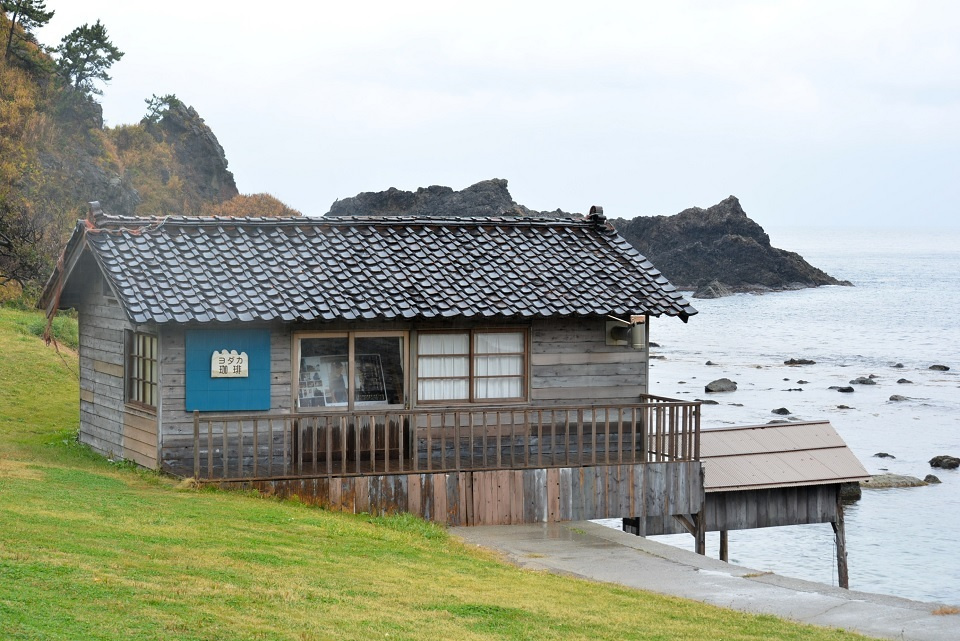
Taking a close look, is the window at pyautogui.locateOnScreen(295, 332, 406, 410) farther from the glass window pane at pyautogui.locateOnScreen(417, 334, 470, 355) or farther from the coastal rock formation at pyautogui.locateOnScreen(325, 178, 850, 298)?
the coastal rock formation at pyautogui.locateOnScreen(325, 178, 850, 298)

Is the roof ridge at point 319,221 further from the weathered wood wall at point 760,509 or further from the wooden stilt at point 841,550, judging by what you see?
the wooden stilt at point 841,550

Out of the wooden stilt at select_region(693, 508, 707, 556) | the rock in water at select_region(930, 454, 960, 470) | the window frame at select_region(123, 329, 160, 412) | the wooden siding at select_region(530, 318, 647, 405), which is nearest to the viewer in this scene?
the window frame at select_region(123, 329, 160, 412)

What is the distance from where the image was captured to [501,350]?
63.3 ft

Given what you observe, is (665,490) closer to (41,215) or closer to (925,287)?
(41,215)

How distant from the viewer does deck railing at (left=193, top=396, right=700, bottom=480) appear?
17.5m

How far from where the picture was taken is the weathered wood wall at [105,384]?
60.4 ft

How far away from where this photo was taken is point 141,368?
18.5 metres

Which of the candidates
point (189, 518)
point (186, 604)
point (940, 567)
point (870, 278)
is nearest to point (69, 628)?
point (186, 604)

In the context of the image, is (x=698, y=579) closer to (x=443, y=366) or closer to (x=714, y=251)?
(x=443, y=366)

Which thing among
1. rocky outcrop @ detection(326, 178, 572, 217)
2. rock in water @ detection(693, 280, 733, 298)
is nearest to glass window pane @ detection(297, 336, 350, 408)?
rocky outcrop @ detection(326, 178, 572, 217)

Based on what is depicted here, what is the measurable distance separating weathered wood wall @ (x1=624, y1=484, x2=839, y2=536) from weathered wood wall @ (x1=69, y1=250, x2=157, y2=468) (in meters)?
8.46

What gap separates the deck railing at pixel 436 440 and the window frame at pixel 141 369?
1062 millimetres

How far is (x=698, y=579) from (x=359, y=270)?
7.44 metres

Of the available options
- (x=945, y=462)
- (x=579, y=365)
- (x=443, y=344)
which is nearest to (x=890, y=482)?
(x=945, y=462)
